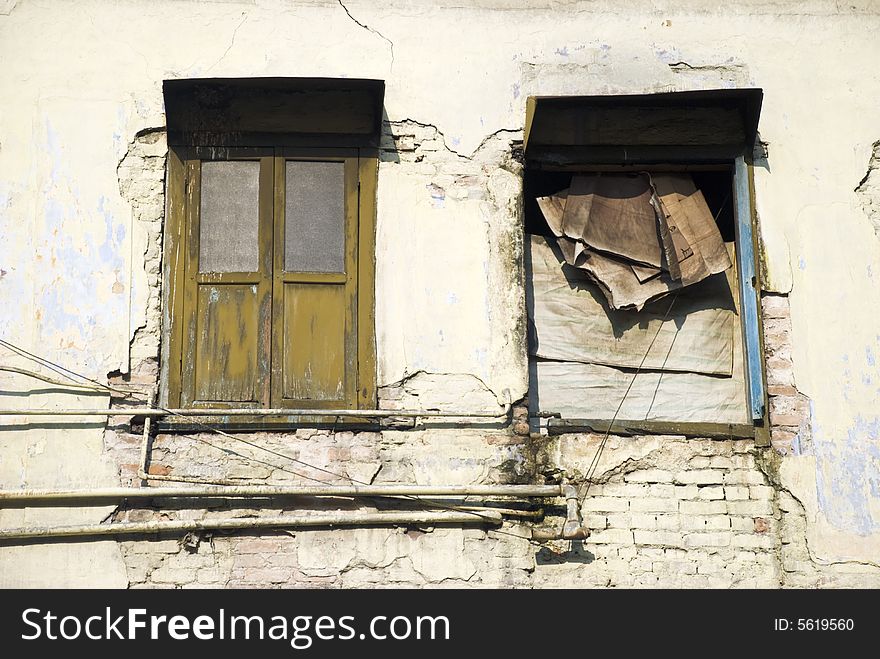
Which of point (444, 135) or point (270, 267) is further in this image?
point (444, 135)

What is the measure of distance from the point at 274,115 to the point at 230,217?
56 centimetres

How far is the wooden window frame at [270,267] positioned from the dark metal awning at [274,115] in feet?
0.17

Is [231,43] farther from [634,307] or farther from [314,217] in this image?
[634,307]

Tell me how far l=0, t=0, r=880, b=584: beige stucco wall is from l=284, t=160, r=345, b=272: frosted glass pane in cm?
22

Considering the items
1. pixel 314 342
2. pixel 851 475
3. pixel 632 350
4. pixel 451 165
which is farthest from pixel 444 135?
pixel 851 475

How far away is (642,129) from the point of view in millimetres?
5555

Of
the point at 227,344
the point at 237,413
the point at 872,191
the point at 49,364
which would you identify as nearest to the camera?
the point at 237,413

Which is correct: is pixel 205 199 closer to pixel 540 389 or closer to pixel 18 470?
pixel 18 470

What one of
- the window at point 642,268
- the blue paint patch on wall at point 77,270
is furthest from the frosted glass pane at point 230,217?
the window at point 642,268

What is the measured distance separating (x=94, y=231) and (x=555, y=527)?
2.66 m

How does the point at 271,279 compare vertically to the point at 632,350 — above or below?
above

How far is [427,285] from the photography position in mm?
5363

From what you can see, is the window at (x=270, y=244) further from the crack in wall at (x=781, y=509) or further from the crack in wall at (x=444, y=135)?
the crack in wall at (x=781, y=509)

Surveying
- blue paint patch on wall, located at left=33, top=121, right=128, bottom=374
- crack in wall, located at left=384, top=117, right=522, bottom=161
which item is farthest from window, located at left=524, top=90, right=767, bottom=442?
blue paint patch on wall, located at left=33, top=121, right=128, bottom=374
